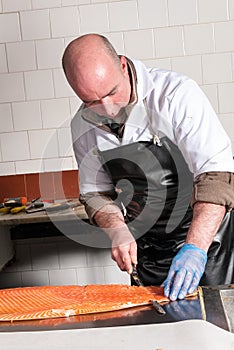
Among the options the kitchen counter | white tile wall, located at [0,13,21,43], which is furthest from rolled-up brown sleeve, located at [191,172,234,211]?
white tile wall, located at [0,13,21,43]

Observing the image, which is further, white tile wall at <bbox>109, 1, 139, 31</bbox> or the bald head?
white tile wall at <bbox>109, 1, 139, 31</bbox>

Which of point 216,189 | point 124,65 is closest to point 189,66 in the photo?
point 124,65

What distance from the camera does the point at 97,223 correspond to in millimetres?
2188

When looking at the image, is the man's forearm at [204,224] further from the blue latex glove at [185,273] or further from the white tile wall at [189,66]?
the white tile wall at [189,66]

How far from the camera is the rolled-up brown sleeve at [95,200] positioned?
7.19 ft

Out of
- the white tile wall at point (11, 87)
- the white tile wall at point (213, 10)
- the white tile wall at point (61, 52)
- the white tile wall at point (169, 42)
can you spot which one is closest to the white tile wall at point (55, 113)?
the white tile wall at point (61, 52)

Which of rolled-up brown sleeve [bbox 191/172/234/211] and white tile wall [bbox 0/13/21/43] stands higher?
white tile wall [bbox 0/13/21/43]

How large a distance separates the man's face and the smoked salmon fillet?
61 cm

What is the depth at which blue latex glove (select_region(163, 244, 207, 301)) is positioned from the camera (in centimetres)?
164

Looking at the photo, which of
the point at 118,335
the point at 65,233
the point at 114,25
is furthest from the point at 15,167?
the point at 118,335

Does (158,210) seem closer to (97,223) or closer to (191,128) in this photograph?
(97,223)

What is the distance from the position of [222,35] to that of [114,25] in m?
0.68

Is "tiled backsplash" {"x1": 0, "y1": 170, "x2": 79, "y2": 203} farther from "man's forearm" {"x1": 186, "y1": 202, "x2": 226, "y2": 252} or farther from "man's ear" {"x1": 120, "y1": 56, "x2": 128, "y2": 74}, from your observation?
"man's forearm" {"x1": 186, "y1": 202, "x2": 226, "y2": 252}

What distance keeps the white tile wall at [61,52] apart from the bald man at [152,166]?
1447mm
